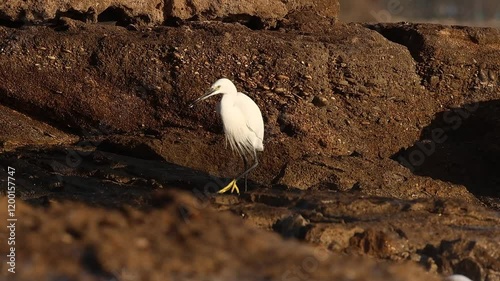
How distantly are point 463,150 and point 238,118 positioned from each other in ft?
11.2

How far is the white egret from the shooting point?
452 inches

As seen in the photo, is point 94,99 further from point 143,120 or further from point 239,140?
point 239,140

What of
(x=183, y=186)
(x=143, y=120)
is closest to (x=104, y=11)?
(x=143, y=120)

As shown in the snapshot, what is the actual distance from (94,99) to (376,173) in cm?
348

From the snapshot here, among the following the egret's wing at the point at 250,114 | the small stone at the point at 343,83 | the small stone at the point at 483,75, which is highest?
the small stone at the point at 483,75

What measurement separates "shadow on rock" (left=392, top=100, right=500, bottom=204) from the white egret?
7.77 ft

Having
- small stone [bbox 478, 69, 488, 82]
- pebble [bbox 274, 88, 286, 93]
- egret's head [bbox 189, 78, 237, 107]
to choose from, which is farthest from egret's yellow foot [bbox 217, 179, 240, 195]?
small stone [bbox 478, 69, 488, 82]

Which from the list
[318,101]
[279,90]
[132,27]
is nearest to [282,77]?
[279,90]

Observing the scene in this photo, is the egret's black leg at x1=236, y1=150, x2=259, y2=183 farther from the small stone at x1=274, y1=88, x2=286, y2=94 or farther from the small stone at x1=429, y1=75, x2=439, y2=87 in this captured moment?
the small stone at x1=429, y1=75, x2=439, y2=87

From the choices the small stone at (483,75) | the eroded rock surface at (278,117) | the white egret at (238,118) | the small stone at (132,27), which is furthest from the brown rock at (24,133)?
the small stone at (483,75)

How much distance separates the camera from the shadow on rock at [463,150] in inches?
530

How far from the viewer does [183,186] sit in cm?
1130

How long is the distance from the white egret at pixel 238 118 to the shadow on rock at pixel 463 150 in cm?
237

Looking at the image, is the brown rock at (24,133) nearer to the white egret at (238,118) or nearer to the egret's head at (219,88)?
the white egret at (238,118)
